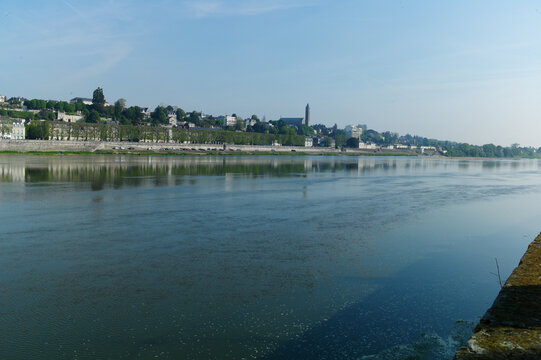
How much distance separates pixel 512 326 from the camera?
4324mm

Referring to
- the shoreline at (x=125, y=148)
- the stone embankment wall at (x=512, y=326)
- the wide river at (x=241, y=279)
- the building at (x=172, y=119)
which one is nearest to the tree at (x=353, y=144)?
the shoreline at (x=125, y=148)

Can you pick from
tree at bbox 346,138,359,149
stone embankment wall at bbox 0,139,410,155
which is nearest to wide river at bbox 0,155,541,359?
stone embankment wall at bbox 0,139,410,155

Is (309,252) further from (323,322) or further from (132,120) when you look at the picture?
(132,120)

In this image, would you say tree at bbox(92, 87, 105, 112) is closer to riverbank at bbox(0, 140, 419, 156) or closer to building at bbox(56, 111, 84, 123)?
building at bbox(56, 111, 84, 123)

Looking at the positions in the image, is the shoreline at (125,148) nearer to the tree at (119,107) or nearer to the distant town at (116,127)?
the distant town at (116,127)

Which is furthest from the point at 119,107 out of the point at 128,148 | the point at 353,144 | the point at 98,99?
the point at 353,144

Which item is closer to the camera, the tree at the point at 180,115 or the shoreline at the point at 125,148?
the shoreline at the point at 125,148

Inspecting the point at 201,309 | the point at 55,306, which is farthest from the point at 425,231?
the point at 55,306

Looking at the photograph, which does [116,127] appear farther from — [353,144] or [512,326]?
[353,144]

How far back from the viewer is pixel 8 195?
784 inches

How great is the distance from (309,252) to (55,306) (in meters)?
6.17

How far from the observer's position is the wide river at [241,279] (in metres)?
6.16

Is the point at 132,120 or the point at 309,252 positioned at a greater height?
the point at 132,120

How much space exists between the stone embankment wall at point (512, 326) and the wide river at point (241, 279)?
1364mm
